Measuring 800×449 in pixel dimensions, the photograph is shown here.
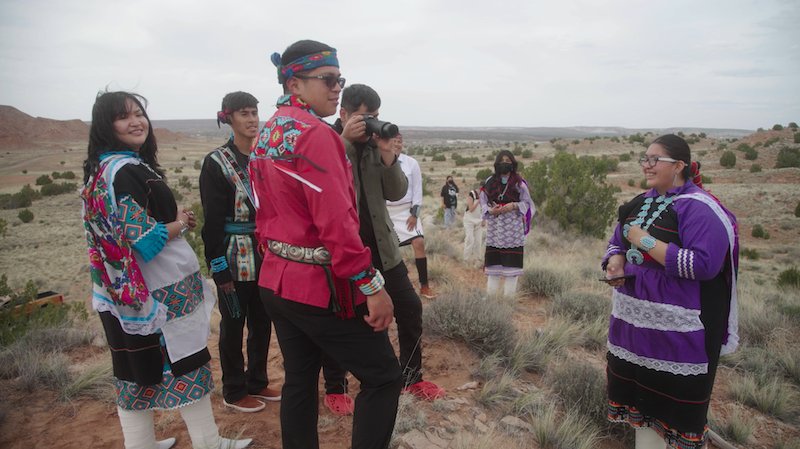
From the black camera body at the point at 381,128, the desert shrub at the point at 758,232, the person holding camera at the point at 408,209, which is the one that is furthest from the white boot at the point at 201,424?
the desert shrub at the point at 758,232

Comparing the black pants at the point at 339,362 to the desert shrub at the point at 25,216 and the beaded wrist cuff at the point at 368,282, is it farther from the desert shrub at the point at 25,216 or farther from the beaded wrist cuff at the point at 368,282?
the desert shrub at the point at 25,216

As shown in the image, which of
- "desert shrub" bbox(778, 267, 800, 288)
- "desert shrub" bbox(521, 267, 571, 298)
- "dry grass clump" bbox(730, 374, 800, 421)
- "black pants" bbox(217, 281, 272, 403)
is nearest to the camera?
"black pants" bbox(217, 281, 272, 403)

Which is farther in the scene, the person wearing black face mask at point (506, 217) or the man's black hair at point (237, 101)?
the person wearing black face mask at point (506, 217)

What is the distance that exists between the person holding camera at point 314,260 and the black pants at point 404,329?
2.98 ft

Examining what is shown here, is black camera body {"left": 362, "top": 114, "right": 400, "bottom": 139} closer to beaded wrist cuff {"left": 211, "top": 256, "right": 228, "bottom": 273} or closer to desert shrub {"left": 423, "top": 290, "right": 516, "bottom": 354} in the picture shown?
beaded wrist cuff {"left": 211, "top": 256, "right": 228, "bottom": 273}

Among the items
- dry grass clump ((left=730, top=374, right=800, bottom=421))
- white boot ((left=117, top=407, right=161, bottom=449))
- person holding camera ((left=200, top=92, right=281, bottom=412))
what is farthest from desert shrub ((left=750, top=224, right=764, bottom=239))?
white boot ((left=117, top=407, right=161, bottom=449))

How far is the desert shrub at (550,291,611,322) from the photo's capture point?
197 inches

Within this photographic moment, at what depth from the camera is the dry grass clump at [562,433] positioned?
8.84ft

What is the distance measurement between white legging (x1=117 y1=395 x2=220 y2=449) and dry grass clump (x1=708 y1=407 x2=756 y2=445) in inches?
133

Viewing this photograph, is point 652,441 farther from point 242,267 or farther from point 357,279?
point 242,267

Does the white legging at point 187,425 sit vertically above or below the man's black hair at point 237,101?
below

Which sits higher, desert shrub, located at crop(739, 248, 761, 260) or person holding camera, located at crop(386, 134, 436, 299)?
person holding camera, located at crop(386, 134, 436, 299)

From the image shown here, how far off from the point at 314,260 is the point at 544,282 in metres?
5.13

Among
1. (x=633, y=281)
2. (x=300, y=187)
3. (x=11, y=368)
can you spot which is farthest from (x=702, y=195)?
(x=11, y=368)
